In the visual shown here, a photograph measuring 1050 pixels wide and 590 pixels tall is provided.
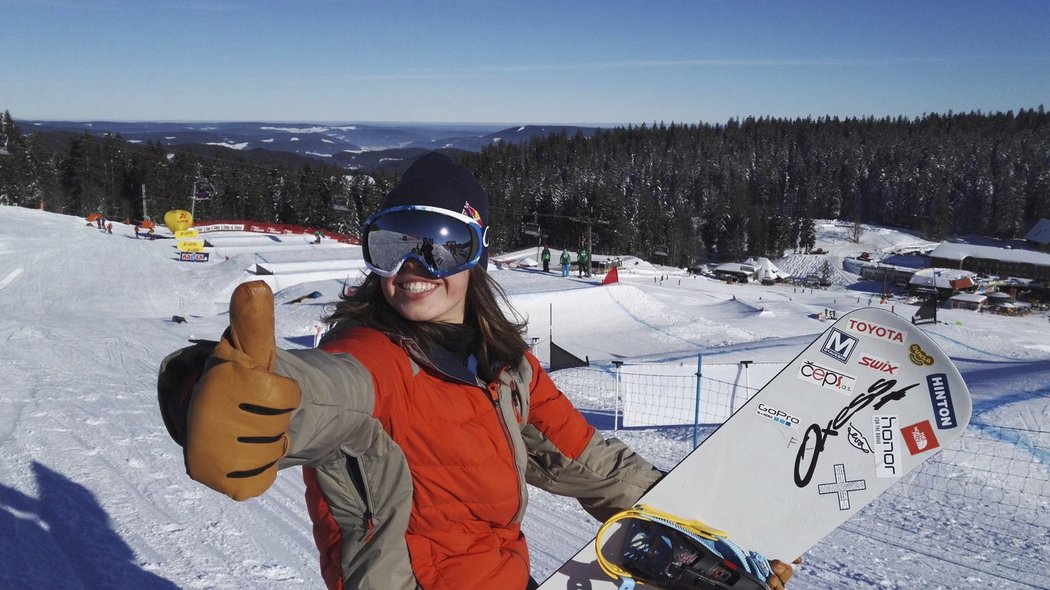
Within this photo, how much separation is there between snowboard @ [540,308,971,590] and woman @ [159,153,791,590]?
0.81m

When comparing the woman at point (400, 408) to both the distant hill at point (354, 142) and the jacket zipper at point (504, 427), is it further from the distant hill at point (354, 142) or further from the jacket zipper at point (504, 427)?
the distant hill at point (354, 142)

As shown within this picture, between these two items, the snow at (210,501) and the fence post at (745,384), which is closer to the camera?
the snow at (210,501)

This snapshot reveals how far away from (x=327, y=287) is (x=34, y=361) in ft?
39.6

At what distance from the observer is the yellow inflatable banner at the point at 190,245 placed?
29433 mm

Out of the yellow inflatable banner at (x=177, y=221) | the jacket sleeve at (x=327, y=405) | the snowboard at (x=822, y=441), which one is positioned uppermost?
the jacket sleeve at (x=327, y=405)

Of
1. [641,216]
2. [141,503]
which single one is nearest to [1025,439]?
[141,503]

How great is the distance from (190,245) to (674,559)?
32.2m

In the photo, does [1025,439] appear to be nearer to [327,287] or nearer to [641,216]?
[327,287]

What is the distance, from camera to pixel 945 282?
48844mm

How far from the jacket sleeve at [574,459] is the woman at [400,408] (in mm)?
15

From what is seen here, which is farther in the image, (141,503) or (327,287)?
(327,287)

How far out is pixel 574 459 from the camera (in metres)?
2.06
